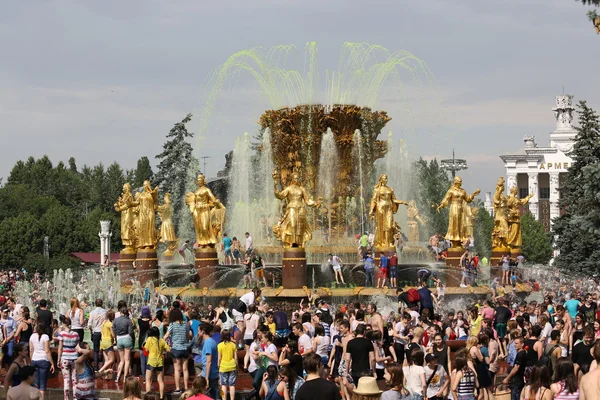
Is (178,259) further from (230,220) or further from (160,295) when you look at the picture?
(160,295)

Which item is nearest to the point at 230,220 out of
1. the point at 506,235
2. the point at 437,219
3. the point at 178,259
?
the point at 178,259

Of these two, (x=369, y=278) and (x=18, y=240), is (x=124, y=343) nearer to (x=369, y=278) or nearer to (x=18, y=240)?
(x=369, y=278)

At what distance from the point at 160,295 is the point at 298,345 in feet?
40.8

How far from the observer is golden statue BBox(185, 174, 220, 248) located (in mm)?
26922

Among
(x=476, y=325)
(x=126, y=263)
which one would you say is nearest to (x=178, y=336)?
(x=476, y=325)

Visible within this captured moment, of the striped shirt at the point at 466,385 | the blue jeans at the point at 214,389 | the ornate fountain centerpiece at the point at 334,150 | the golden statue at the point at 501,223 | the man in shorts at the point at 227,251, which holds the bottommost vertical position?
the blue jeans at the point at 214,389

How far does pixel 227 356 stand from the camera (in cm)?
1386

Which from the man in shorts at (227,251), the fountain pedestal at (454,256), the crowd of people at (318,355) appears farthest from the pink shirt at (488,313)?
the man in shorts at (227,251)

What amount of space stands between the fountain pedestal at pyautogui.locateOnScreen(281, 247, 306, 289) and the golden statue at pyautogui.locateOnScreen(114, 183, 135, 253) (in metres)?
7.05

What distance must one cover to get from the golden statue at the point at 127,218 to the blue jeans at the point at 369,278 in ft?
26.7

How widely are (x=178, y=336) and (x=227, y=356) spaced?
1.58 m

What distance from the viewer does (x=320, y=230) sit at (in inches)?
1258

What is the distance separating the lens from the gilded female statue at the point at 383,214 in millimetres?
26438

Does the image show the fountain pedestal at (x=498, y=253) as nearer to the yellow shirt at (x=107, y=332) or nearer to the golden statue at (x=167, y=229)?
the golden statue at (x=167, y=229)
